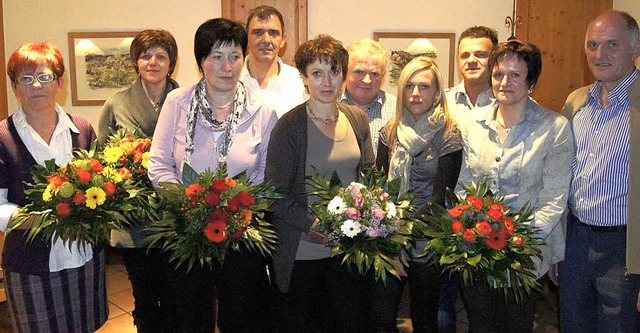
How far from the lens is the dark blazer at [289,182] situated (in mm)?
2467

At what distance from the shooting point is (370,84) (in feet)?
10.1

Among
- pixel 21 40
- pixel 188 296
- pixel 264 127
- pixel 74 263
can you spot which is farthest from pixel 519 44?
pixel 21 40

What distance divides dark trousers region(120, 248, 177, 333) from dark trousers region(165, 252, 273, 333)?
484mm

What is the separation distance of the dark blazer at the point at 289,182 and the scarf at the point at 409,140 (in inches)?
19.1

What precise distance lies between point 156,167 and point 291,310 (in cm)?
90

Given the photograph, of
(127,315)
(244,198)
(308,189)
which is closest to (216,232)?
(244,198)

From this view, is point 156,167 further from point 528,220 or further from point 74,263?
point 528,220

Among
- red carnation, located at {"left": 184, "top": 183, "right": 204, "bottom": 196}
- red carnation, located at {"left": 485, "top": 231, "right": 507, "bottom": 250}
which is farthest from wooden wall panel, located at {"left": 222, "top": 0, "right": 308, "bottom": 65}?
red carnation, located at {"left": 485, "top": 231, "right": 507, "bottom": 250}

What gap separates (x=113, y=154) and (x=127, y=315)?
1.80 metres

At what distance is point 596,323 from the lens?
2711 mm

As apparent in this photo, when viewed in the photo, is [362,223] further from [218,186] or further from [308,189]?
[218,186]

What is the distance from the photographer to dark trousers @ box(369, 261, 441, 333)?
2.72 metres

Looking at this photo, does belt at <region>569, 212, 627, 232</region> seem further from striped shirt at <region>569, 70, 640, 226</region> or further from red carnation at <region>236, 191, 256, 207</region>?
red carnation at <region>236, 191, 256, 207</region>

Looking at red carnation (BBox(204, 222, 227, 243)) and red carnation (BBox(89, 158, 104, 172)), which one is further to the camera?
red carnation (BBox(89, 158, 104, 172))
